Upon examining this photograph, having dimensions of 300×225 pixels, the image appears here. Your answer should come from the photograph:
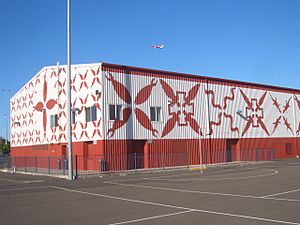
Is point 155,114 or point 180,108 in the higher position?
point 180,108

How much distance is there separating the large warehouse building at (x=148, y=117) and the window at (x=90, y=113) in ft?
0.29

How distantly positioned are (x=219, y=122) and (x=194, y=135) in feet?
14.3

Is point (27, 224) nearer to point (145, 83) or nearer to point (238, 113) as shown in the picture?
point (145, 83)

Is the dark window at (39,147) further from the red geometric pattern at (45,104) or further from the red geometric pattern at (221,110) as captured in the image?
the red geometric pattern at (221,110)

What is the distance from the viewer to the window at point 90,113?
115 feet

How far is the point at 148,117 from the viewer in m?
37.6

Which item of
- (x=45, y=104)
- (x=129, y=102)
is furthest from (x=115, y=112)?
(x=45, y=104)

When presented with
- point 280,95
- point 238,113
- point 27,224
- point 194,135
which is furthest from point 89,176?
point 280,95

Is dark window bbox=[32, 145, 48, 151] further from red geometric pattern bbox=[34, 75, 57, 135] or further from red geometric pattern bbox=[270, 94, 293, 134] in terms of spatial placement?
red geometric pattern bbox=[270, 94, 293, 134]

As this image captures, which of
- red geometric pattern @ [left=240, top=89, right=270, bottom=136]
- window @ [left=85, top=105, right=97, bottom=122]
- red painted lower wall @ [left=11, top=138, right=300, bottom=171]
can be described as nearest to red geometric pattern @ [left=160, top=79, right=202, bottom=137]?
red painted lower wall @ [left=11, top=138, right=300, bottom=171]

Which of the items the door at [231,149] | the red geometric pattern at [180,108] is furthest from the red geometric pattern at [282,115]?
the red geometric pattern at [180,108]

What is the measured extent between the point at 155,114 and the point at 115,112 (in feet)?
15.4

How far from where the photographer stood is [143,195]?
16625mm

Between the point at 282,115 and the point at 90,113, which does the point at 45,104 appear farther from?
the point at 282,115
